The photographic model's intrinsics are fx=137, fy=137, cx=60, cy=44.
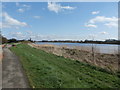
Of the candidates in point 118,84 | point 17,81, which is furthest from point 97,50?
point 17,81

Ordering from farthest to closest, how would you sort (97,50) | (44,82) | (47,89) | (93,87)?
(97,50) < (44,82) < (93,87) < (47,89)

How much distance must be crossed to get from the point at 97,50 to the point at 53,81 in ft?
69.5

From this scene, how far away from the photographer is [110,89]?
19.4 feet

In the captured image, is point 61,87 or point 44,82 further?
point 44,82

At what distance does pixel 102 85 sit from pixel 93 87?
58cm

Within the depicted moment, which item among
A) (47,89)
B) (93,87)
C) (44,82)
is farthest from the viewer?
(44,82)

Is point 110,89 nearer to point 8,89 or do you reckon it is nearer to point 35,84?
point 35,84

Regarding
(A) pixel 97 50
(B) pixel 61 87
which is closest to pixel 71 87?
(B) pixel 61 87

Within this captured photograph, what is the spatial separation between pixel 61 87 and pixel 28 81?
1.73 metres

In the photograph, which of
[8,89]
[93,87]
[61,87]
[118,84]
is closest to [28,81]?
[8,89]

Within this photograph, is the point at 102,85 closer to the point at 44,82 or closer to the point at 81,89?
the point at 81,89

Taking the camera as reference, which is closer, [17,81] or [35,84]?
[35,84]

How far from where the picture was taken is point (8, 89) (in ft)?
18.4

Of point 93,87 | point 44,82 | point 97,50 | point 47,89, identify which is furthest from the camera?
point 97,50
